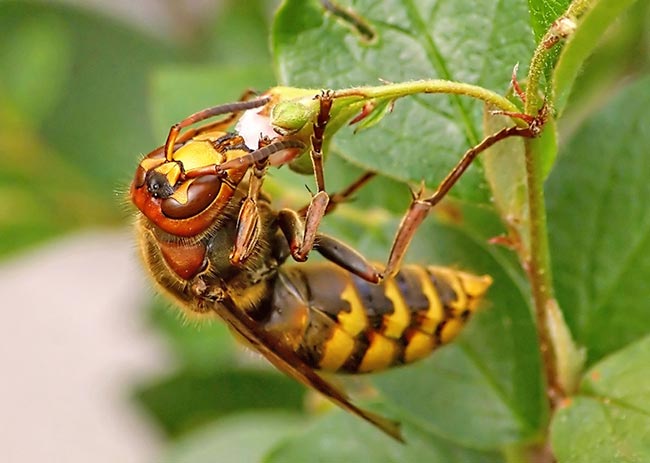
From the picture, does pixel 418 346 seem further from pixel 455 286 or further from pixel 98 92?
pixel 98 92

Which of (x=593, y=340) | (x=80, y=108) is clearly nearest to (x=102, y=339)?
(x=80, y=108)

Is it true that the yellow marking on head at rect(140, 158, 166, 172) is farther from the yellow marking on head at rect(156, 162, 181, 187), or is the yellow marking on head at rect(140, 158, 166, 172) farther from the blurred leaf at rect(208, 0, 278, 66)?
the blurred leaf at rect(208, 0, 278, 66)

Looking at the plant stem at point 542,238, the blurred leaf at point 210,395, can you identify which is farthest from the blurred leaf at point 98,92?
the plant stem at point 542,238

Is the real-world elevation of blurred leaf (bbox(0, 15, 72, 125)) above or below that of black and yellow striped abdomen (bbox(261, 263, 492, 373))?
above

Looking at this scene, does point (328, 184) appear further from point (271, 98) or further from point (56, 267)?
point (56, 267)

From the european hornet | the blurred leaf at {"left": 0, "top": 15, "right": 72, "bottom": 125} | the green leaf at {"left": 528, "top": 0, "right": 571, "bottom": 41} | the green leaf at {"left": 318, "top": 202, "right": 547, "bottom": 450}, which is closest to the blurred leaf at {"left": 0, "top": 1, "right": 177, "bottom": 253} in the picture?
the blurred leaf at {"left": 0, "top": 15, "right": 72, "bottom": 125}

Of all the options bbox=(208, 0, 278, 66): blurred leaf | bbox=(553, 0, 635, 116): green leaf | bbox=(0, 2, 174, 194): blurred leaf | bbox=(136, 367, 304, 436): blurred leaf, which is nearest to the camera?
bbox=(553, 0, 635, 116): green leaf
